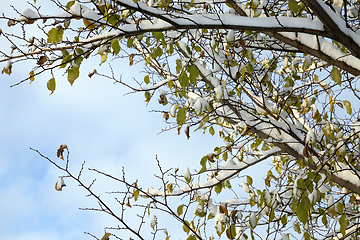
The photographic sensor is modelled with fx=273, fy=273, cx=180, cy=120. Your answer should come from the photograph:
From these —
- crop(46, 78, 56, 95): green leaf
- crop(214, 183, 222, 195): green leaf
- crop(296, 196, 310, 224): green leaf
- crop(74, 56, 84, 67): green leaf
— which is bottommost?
crop(296, 196, 310, 224): green leaf

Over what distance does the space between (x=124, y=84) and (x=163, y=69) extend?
0.97 m

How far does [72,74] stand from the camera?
1.88 m

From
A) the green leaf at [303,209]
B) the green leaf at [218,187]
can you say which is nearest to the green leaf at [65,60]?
the green leaf at [303,209]

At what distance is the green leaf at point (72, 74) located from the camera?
1.87 metres

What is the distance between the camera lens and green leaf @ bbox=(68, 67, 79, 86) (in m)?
1.87

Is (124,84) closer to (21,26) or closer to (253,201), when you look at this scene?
(21,26)

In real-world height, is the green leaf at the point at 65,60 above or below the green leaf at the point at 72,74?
above

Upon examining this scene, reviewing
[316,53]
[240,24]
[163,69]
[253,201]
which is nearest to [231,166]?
[253,201]

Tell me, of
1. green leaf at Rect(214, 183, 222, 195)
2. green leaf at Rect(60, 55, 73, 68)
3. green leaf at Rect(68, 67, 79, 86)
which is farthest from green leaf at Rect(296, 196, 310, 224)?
green leaf at Rect(60, 55, 73, 68)

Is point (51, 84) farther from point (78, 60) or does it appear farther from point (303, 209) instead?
point (303, 209)

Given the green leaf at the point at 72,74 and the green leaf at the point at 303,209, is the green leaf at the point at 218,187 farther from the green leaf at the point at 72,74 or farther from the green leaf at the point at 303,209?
the green leaf at the point at 72,74

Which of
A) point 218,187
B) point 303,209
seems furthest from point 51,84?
point 218,187

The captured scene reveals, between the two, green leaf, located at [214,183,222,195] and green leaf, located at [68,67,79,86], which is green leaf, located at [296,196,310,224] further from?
green leaf, located at [68,67,79,86]

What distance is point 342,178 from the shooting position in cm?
295
